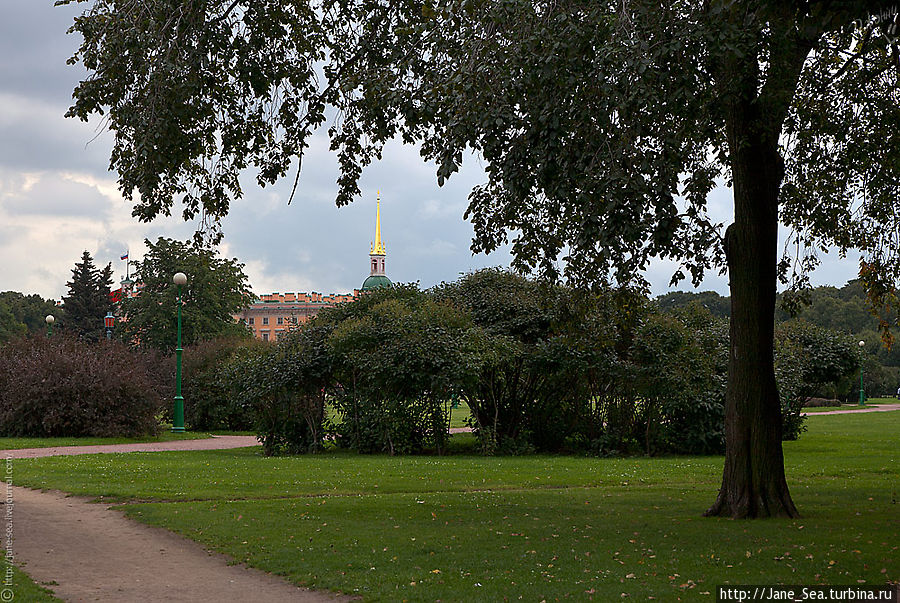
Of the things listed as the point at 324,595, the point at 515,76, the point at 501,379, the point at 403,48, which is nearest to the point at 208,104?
the point at 403,48

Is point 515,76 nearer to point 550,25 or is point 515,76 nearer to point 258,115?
point 550,25

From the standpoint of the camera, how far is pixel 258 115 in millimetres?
13172

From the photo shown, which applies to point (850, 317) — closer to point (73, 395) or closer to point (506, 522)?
point (73, 395)

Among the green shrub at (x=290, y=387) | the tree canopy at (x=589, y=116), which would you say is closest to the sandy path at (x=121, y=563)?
the tree canopy at (x=589, y=116)

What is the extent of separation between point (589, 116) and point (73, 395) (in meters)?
21.7

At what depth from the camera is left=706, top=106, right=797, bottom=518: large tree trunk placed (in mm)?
10758

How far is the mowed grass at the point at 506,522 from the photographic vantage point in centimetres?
754

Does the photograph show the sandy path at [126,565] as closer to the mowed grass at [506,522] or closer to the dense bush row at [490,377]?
the mowed grass at [506,522]

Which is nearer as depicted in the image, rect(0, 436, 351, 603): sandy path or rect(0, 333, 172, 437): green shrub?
rect(0, 436, 351, 603): sandy path

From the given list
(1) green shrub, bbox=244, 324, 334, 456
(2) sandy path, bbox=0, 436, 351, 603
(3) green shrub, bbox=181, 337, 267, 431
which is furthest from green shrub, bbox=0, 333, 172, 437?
(2) sandy path, bbox=0, 436, 351, 603

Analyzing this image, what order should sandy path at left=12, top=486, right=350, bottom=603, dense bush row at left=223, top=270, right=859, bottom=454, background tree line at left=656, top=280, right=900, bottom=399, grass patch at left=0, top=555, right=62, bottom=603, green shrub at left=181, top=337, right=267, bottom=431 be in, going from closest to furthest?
grass patch at left=0, top=555, right=62, bottom=603 → sandy path at left=12, top=486, right=350, bottom=603 → dense bush row at left=223, top=270, right=859, bottom=454 → green shrub at left=181, top=337, right=267, bottom=431 → background tree line at left=656, top=280, right=900, bottom=399

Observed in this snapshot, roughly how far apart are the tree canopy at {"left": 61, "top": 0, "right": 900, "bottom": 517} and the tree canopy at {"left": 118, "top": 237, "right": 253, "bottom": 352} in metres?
39.0

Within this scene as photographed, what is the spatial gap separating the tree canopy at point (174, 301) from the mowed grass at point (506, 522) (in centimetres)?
3245

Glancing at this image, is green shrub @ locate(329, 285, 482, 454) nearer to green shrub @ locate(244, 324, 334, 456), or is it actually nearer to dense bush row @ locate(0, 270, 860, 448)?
dense bush row @ locate(0, 270, 860, 448)
